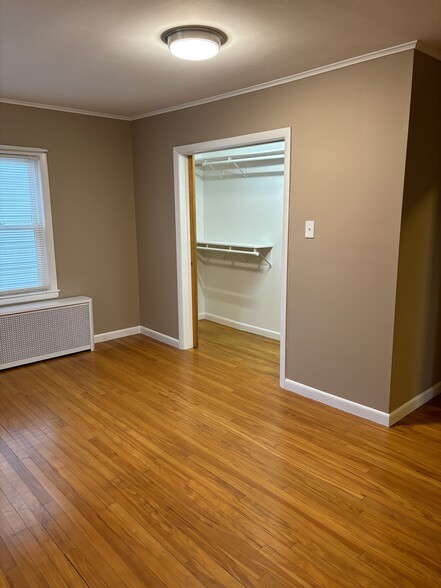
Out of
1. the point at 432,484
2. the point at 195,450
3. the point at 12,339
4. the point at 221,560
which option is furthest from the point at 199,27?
the point at 12,339

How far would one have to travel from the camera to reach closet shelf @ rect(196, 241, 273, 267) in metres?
4.82

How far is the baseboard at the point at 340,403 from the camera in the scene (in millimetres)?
2965

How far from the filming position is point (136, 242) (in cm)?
501

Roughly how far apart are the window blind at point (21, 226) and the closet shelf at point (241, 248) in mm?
1980

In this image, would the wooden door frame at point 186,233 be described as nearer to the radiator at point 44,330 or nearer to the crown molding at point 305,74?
the crown molding at point 305,74

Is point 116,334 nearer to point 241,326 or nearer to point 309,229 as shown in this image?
point 241,326

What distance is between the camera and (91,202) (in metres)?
4.57

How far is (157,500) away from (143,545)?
1.00 ft

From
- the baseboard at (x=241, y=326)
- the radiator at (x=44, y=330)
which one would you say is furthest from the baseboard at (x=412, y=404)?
the radiator at (x=44, y=330)

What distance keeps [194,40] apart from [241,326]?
11.6 feet

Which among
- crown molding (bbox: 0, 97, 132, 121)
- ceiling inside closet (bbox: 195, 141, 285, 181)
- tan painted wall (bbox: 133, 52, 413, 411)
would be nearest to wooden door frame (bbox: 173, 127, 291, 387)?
tan painted wall (bbox: 133, 52, 413, 411)

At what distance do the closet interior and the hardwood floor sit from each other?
4.89ft

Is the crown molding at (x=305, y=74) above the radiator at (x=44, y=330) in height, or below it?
above

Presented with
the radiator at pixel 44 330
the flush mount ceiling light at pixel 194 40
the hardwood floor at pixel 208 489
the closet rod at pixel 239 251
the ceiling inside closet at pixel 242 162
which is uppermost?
the flush mount ceiling light at pixel 194 40
